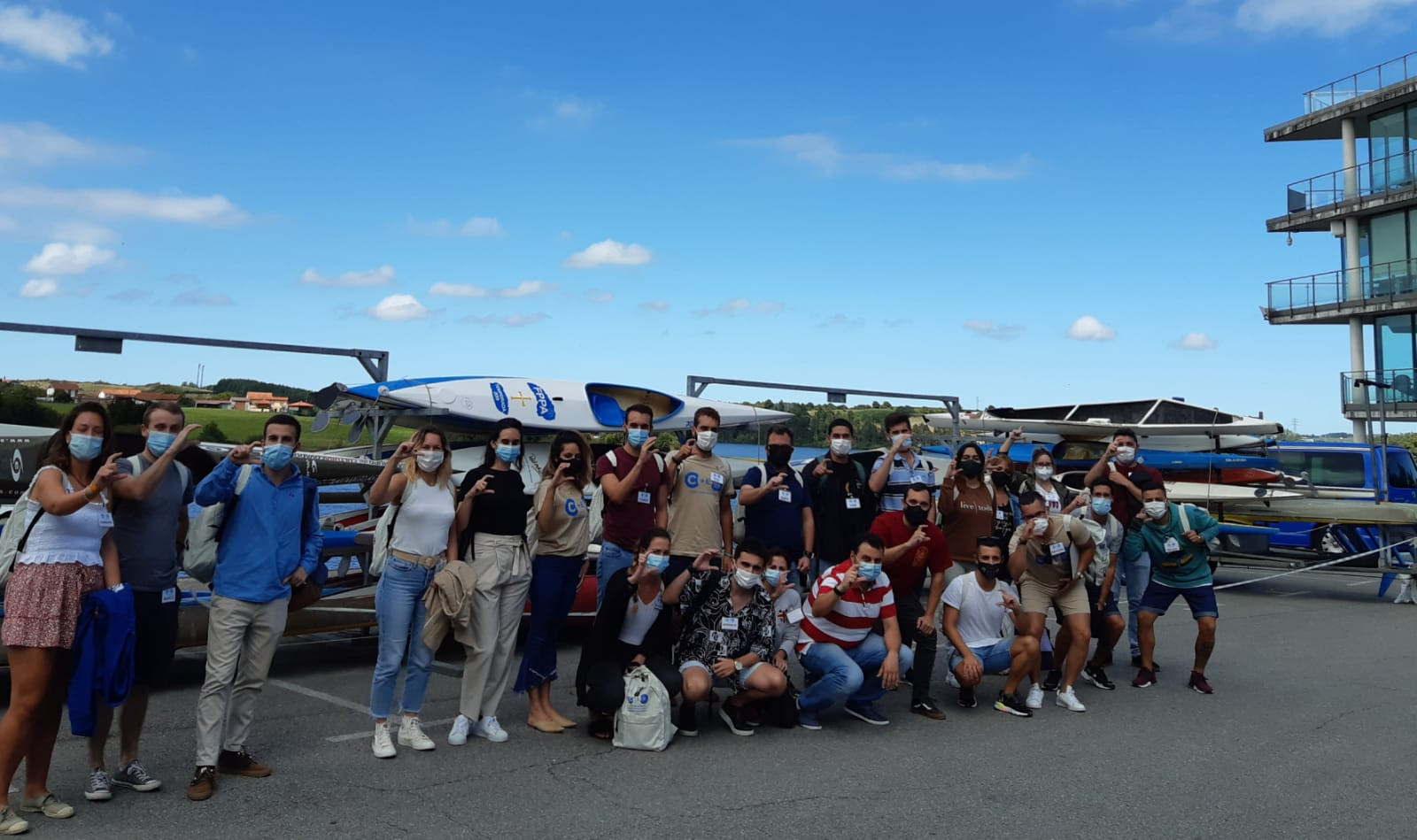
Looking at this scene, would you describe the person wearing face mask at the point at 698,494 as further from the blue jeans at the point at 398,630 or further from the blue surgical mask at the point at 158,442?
the blue surgical mask at the point at 158,442

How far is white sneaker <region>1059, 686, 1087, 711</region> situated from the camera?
6957 millimetres

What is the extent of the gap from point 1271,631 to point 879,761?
6.84 meters

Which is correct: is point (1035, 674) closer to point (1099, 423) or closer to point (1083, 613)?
point (1083, 613)

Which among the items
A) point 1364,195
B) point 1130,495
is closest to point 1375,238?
point 1364,195

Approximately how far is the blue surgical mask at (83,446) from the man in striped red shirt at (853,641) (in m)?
4.07

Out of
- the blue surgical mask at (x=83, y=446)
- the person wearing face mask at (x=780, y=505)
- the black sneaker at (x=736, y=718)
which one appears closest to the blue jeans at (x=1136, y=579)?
the person wearing face mask at (x=780, y=505)

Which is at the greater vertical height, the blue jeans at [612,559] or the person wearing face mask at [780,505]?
the person wearing face mask at [780,505]

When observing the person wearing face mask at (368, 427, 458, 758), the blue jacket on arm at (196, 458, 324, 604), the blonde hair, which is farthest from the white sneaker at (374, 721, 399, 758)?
the blonde hair

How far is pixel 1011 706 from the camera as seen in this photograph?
6.87 meters

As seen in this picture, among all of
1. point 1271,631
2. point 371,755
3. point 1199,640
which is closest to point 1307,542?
point 1271,631

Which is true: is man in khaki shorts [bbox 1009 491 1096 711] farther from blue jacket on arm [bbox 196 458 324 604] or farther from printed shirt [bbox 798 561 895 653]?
blue jacket on arm [bbox 196 458 324 604]

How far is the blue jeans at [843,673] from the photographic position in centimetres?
622

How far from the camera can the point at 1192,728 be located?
6.46 meters

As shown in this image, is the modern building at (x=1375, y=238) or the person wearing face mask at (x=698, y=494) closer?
the person wearing face mask at (x=698, y=494)
